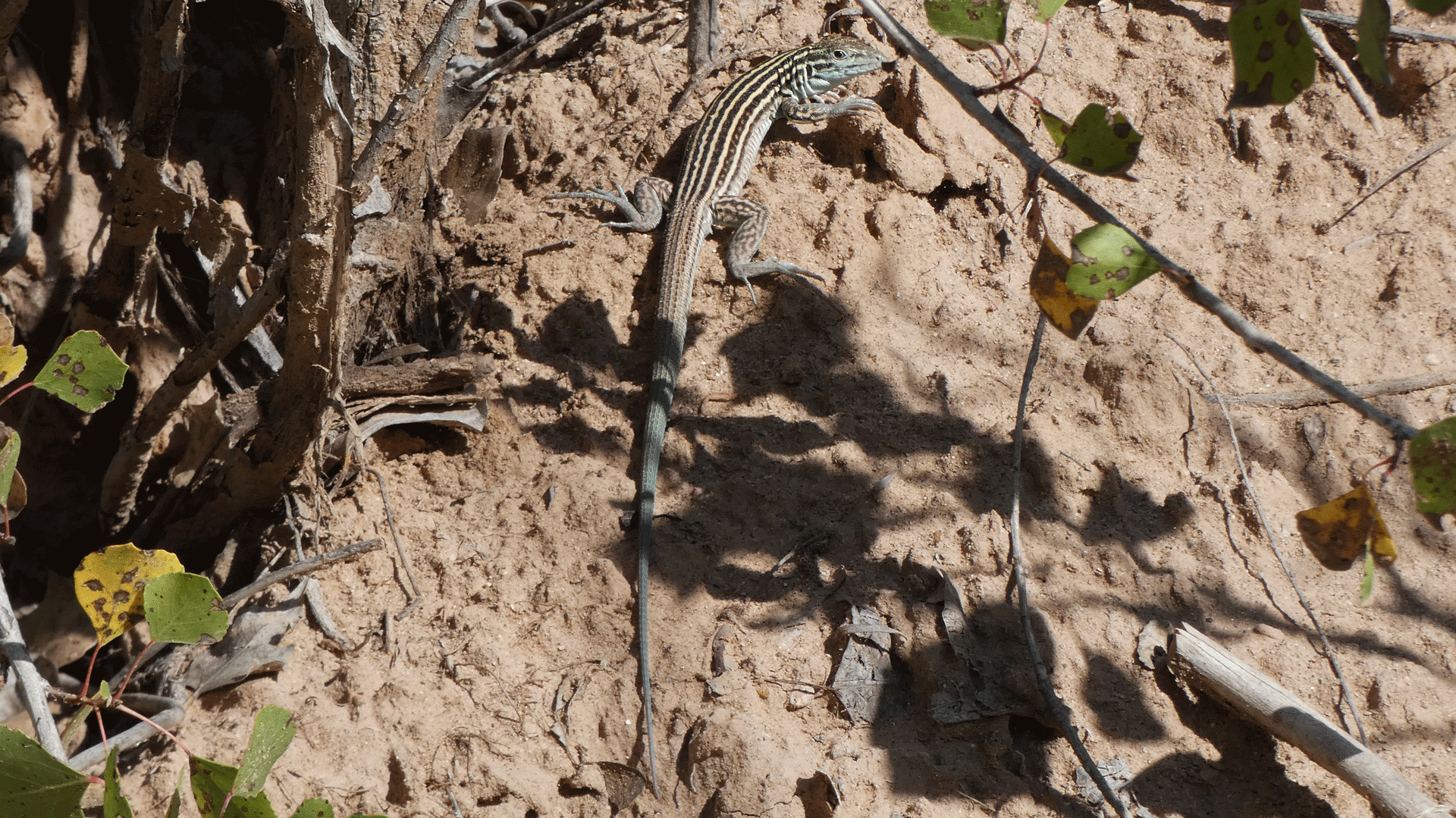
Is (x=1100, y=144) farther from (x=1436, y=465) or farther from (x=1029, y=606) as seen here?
(x=1029, y=606)

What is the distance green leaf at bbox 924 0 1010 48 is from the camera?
110 centimetres

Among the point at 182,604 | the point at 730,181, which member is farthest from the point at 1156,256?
the point at 730,181

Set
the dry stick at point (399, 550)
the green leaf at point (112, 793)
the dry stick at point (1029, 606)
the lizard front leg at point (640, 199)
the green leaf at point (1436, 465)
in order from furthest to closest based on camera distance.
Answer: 1. the lizard front leg at point (640, 199)
2. the dry stick at point (399, 550)
3. the dry stick at point (1029, 606)
4. the green leaf at point (112, 793)
5. the green leaf at point (1436, 465)

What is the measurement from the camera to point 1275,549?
2322 millimetres

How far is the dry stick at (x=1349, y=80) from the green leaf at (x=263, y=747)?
11.5ft

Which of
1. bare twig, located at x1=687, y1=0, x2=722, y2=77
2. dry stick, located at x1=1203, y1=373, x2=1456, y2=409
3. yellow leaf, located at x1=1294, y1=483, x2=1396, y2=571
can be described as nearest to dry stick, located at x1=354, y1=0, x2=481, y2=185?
yellow leaf, located at x1=1294, y1=483, x2=1396, y2=571

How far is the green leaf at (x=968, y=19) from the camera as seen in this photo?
3.61 ft

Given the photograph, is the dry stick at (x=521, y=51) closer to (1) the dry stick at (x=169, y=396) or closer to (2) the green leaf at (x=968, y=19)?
(1) the dry stick at (x=169, y=396)

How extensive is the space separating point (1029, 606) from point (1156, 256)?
54.5 inches

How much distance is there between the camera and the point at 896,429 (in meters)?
2.62

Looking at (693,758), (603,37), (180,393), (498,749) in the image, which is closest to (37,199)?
(180,393)

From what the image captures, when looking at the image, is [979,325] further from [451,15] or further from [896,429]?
[451,15]

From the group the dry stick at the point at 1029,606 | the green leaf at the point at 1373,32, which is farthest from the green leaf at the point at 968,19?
the dry stick at the point at 1029,606

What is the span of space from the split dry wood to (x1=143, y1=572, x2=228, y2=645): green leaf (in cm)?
193
